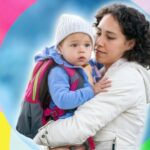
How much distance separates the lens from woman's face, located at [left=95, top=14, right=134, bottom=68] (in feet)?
6.19

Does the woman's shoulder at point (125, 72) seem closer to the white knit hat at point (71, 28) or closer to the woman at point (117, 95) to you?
the woman at point (117, 95)

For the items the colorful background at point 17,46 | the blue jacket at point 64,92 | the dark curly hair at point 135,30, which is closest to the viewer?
the blue jacket at point 64,92

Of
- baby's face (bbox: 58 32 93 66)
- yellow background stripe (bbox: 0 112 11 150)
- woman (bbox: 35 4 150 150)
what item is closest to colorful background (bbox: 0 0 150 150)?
yellow background stripe (bbox: 0 112 11 150)

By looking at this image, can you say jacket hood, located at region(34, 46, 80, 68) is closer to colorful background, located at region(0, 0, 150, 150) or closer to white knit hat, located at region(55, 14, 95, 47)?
white knit hat, located at region(55, 14, 95, 47)

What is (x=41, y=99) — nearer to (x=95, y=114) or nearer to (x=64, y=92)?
(x=64, y=92)

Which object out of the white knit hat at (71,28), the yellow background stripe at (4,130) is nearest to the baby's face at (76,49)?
the white knit hat at (71,28)

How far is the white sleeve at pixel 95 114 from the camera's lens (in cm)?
176

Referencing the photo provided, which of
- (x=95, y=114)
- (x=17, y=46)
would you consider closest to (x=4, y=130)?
(x=17, y=46)

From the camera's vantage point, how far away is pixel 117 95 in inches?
70.7

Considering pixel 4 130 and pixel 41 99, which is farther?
pixel 4 130

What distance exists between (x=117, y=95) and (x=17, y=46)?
1093mm

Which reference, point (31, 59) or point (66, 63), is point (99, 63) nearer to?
point (66, 63)

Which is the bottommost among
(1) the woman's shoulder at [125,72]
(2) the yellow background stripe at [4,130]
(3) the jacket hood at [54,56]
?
(2) the yellow background stripe at [4,130]

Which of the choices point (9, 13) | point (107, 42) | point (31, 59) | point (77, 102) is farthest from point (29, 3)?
point (77, 102)
